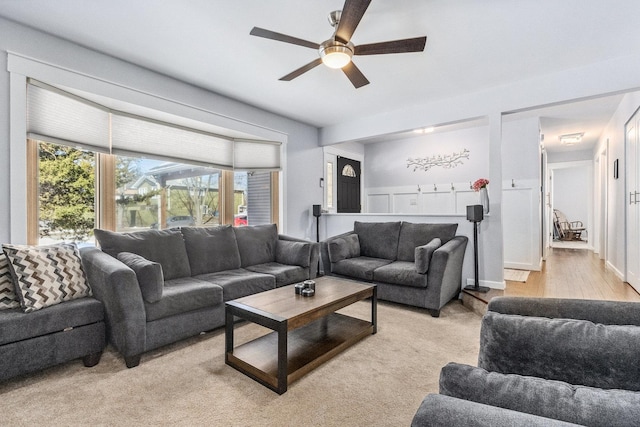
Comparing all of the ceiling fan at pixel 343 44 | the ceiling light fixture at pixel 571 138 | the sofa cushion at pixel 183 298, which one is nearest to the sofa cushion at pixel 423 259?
the ceiling fan at pixel 343 44

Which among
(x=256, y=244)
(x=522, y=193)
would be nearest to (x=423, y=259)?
(x=256, y=244)

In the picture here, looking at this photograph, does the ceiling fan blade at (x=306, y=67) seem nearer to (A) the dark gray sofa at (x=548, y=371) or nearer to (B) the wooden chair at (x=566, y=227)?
(A) the dark gray sofa at (x=548, y=371)

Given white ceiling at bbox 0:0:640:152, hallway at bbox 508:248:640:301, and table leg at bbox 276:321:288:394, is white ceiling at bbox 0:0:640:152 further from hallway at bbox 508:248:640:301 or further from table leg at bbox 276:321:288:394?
hallway at bbox 508:248:640:301

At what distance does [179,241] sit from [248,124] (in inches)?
76.8

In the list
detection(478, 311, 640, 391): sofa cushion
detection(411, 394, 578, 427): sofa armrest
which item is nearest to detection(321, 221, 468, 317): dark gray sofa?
detection(478, 311, 640, 391): sofa cushion

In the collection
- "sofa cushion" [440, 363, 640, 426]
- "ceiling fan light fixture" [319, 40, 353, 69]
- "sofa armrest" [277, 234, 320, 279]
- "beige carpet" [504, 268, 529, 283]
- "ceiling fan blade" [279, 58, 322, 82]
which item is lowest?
"beige carpet" [504, 268, 529, 283]

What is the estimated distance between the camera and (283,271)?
3.40 m

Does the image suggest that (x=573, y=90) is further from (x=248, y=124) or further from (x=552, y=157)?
(x=552, y=157)

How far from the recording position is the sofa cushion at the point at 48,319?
1.88 metres

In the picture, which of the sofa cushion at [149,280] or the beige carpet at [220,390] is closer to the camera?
the beige carpet at [220,390]

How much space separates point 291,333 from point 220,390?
76 cm

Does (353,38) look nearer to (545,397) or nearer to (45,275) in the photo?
(545,397)

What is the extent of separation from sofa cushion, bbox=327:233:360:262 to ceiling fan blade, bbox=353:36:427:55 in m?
2.24

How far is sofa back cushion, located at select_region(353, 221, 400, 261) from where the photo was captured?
4.10 m
